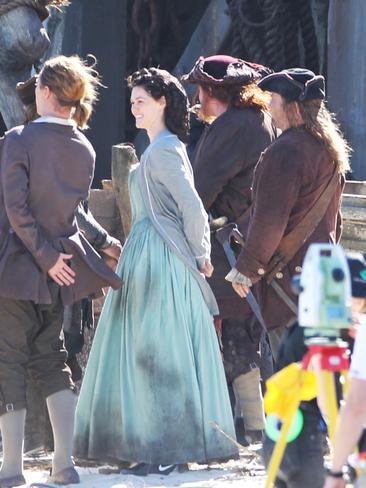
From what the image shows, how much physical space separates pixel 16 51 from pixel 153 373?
2.70 meters

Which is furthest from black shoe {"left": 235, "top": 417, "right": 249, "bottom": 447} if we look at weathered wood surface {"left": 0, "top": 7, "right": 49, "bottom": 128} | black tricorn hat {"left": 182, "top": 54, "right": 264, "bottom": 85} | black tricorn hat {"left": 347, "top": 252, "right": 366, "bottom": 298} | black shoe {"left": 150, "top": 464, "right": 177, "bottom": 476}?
black tricorn hat {"left": 347, "top": 252, "right": 366, "bottom": 298}

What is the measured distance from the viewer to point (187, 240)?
649cm

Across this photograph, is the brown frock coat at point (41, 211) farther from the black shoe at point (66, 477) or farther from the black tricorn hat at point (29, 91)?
the black shoe at point (66, 477)

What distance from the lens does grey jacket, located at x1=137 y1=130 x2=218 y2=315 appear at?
21.0 feet

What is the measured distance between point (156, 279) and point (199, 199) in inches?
14.2

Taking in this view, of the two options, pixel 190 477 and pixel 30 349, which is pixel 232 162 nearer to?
pixel 30 349

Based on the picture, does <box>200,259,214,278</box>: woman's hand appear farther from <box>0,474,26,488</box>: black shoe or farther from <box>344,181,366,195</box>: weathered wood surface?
<box>344,181,366,195</box>: weathered wood surface

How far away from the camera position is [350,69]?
10.0m

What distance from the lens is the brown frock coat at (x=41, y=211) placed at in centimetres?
611

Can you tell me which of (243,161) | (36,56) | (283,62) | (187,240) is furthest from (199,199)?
→ (283,62)

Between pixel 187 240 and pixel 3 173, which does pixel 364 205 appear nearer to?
pixel 187 240

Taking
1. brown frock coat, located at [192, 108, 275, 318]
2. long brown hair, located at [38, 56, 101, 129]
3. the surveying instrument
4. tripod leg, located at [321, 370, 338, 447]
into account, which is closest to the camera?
the surveying instrument

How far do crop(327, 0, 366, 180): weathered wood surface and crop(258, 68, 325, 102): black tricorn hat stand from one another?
3492 millimetres

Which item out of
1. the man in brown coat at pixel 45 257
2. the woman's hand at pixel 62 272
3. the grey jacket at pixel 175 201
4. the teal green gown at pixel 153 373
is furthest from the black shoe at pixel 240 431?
the woman's hand at pixel 62 272
